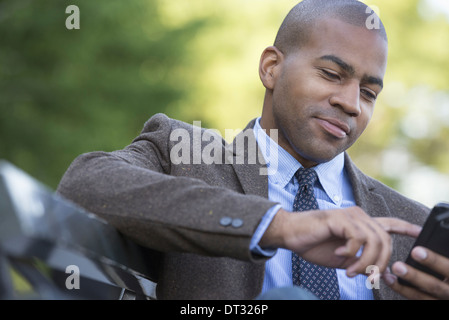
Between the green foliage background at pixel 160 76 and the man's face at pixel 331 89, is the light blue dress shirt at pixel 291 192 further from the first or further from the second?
the green foliage background at pixel 160 76

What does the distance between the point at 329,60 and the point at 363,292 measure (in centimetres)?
93

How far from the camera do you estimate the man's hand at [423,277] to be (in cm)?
166

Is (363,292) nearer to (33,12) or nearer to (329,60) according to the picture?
(329,60)

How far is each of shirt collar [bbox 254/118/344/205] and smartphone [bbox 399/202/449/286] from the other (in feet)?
3.02

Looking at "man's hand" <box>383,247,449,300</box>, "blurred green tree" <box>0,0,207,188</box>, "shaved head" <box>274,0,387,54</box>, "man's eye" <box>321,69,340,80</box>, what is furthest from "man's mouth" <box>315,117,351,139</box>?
"blurred green tree" <box>0,0,207,188</box>

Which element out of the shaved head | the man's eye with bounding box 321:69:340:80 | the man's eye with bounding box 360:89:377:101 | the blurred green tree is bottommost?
the blurred green tree

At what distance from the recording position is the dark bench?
3.55 ft

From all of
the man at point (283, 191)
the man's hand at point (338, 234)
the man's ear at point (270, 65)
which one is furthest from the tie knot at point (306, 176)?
the man's hand at point (338, 234)

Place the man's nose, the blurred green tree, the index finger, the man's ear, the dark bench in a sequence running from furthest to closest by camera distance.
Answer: the blurred green tree, the man's ear, the man's nose, the index finger, the dark bench

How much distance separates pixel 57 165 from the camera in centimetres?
1079

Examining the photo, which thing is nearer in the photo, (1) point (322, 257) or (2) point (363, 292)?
(1) point (322, 257)

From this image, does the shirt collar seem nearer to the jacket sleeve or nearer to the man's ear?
the man's ear

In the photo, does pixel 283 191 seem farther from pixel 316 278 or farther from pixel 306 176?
pixel 316 278

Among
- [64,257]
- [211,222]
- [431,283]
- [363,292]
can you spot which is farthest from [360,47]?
[64,257]
